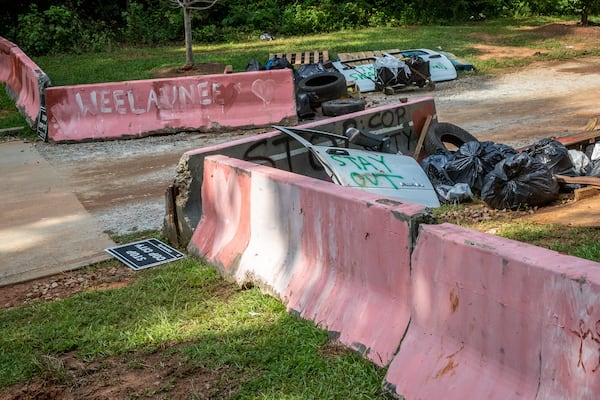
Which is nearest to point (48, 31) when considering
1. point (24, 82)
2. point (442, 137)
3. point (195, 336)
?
point (24, 82)

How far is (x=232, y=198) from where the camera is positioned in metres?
6.28

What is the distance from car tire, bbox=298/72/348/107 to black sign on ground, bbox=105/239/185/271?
7.21 meters

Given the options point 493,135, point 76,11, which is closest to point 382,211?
point 493,135

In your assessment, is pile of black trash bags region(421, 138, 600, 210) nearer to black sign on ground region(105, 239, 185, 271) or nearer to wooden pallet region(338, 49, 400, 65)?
black sign on ground region(105, 239, 185, 271)

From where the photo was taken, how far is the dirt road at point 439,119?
945 centimetres

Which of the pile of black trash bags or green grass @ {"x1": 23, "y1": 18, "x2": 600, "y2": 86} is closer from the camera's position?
the pile of black trash bags

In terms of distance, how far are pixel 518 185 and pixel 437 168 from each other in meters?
1.21

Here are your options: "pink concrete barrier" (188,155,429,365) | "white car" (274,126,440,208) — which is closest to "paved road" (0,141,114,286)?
"pink concrete barrier" (188,155,429,365)

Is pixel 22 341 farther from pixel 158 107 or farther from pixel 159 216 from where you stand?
pixel 158 107

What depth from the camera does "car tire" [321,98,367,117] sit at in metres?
13.0

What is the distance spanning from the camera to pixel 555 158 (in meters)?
8.57

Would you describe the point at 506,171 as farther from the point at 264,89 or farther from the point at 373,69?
the point at 373,69

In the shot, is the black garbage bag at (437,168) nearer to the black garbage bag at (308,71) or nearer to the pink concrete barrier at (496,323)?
the pink concrete barrier at (496,323)

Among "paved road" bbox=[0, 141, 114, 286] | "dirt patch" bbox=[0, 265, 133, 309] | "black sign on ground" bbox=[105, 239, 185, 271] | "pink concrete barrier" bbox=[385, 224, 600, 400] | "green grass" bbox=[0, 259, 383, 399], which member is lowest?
"paved road" bbox=[0, 141, 114, 286]
